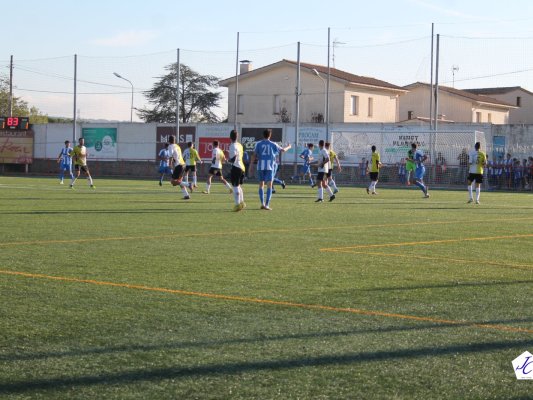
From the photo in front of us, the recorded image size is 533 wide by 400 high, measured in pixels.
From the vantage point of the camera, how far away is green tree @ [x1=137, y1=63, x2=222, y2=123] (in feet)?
323

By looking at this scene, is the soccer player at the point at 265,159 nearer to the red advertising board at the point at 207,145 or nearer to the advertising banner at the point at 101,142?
the red advertising board at the point at 207,145

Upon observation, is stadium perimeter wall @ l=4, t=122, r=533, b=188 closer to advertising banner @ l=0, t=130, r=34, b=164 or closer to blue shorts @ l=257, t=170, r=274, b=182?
advertising banner @ l=0, t=130, r=34, b=164

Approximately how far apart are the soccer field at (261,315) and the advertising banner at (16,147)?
187 ft

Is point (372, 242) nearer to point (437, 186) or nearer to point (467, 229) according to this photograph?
point (467, 229)

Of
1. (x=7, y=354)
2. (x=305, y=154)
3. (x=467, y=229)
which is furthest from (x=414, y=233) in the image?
(x=305, y=154)

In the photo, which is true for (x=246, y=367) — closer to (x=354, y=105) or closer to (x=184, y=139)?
(x=184, y=139)

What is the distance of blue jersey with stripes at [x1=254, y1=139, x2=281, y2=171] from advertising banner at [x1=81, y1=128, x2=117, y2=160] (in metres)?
45.7

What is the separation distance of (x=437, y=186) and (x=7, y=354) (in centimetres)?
4816

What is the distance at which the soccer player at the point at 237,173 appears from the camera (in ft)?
73.4

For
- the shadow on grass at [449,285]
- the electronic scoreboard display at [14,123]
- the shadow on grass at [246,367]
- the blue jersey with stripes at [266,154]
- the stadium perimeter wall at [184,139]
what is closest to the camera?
the shadow on grass at [246,367]

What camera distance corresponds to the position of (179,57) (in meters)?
67.8

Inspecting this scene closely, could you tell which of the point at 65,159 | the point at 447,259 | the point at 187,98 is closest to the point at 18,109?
the point at 187,98

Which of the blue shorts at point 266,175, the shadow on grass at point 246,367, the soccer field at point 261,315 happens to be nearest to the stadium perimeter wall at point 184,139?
the blue shorts at point 266,175

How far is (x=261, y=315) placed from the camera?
7.66 meters
